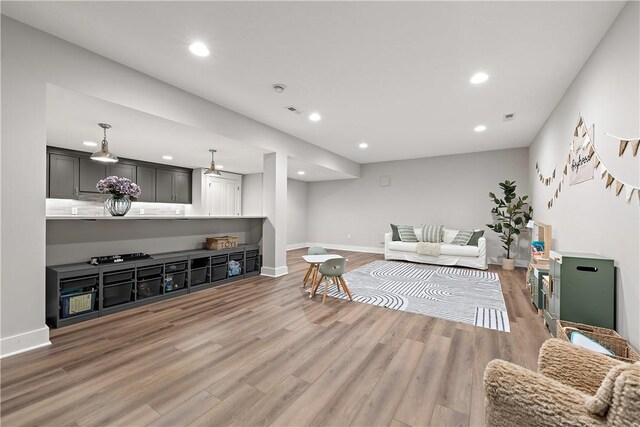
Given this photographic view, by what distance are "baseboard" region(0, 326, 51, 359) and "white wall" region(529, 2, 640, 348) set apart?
438cm

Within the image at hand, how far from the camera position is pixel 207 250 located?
421cm

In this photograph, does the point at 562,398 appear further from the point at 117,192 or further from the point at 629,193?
the point at 117,192

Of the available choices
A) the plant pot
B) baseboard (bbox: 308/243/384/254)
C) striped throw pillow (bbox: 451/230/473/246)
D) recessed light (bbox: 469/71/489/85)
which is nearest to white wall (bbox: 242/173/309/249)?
baseboard (bbox: 308/243/384/254)

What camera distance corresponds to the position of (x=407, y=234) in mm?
6574

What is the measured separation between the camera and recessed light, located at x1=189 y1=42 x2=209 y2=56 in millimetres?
2415

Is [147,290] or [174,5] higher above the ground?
[174,5]

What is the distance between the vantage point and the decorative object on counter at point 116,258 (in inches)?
119

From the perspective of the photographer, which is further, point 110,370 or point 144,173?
point 144,173

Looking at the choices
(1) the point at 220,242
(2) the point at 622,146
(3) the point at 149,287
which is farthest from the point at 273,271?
(2) the point at 622,146

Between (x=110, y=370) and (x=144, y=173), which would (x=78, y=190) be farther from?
(x=110, y=370)

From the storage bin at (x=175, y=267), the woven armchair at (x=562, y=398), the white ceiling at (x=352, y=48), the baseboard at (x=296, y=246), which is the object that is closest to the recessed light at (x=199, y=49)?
the white ceiling at (x=352, y=48)

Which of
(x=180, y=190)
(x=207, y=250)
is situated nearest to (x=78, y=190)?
(x=180, y=190)

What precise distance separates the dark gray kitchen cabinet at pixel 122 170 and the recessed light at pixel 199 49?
442 centimetres

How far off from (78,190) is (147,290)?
3474 millimetres
